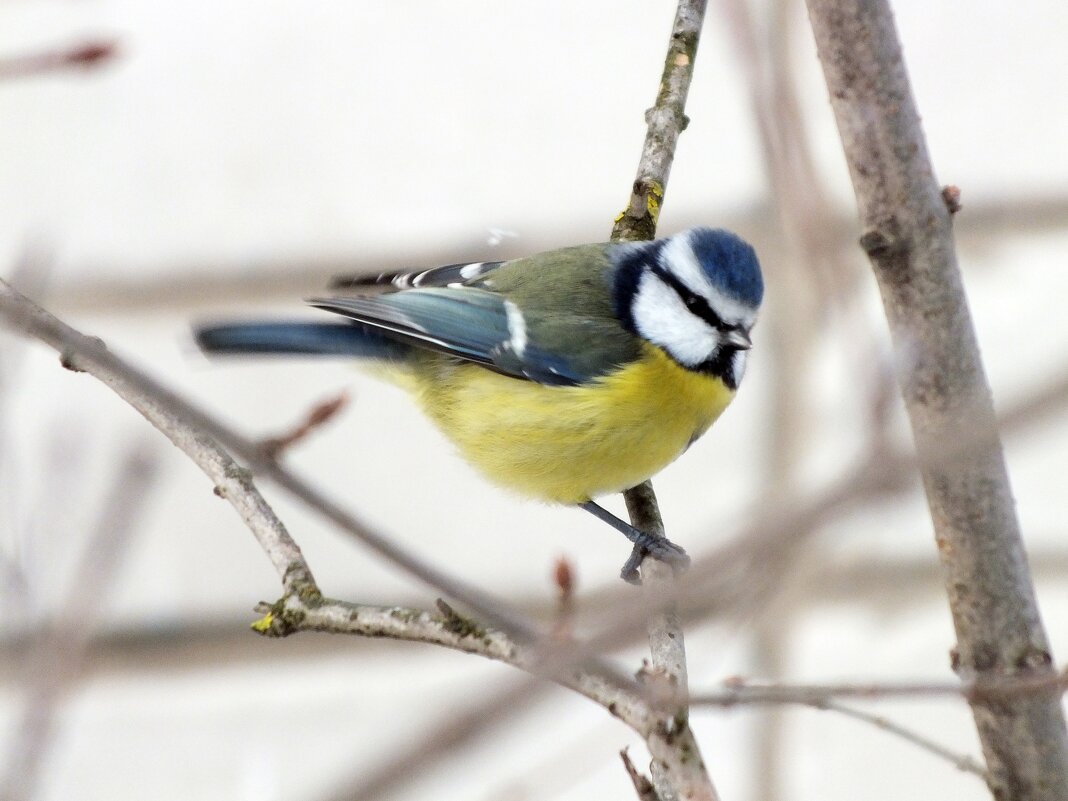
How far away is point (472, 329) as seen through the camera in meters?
1.03

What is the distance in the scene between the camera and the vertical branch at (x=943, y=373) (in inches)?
18.8

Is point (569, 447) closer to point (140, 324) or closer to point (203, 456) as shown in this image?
point (203, 456)

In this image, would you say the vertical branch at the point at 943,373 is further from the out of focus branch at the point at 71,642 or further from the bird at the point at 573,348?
the bird at the point at 573,348

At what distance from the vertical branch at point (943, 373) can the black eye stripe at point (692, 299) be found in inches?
19.1

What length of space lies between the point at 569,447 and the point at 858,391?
0.62 metres

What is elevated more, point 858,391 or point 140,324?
point 140,324

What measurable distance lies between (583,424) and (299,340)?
25 centimetres

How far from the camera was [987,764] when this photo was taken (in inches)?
21.4

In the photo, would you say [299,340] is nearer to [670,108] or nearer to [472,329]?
[472,329]

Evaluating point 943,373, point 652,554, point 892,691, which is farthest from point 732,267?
point 892,691

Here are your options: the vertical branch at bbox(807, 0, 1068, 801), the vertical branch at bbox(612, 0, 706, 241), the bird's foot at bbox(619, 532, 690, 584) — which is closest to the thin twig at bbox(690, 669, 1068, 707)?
the vertical branch at bbox(807, 0, 1068, 801)

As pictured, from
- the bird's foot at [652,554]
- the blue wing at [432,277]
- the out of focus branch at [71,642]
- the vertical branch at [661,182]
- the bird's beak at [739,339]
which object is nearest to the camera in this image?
the out of focus branch at [71,642]

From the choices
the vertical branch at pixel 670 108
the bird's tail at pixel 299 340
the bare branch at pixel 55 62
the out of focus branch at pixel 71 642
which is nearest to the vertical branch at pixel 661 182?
the vertical branch at pixel 670 108

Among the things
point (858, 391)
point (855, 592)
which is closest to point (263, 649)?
point (855, 592)
